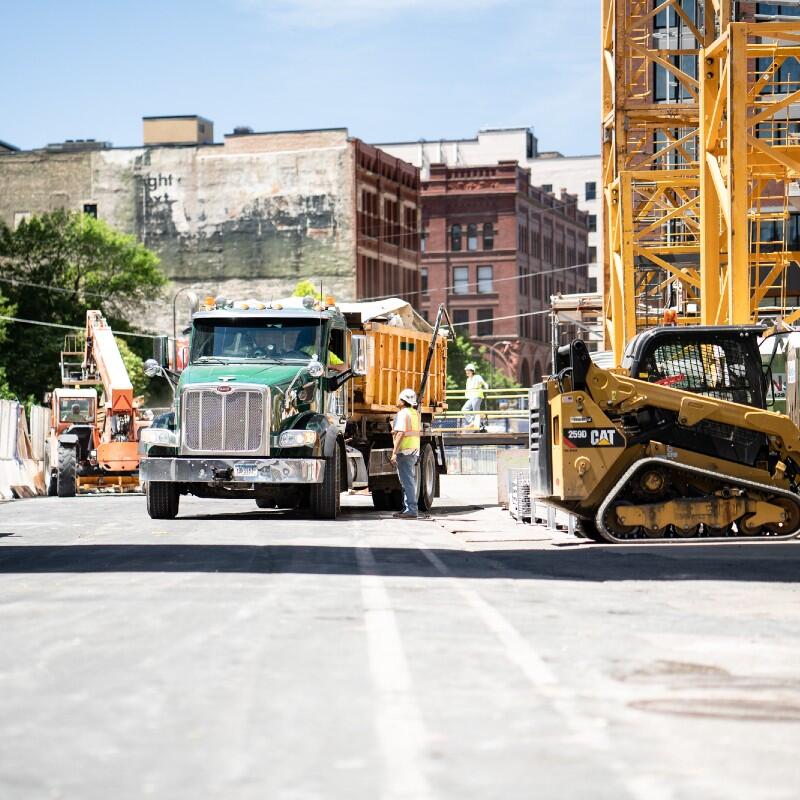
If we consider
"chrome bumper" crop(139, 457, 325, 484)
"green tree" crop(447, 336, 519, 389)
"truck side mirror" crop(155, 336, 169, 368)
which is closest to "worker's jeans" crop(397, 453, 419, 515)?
"chrome bumper" crop(139, 457, 325, 484)

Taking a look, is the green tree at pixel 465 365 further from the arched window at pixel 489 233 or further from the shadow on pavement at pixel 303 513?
the shadow on pavement at pixel 303 513

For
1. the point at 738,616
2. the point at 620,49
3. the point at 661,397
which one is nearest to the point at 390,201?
the point at 620,49

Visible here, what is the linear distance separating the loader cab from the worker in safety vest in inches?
261

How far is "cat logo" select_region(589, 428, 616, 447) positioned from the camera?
1923cm

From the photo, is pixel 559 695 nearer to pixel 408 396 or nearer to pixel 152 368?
pixel 408 396

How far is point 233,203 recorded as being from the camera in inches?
3698

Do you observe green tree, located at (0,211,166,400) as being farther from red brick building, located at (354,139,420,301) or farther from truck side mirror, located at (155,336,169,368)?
truck side mirror, located at (155,336,169,368)

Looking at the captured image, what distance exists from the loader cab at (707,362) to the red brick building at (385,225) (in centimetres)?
7420

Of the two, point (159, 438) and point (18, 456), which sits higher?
point (159, 438)

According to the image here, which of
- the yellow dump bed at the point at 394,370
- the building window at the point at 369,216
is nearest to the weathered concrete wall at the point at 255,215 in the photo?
the building window at the point at 369,216

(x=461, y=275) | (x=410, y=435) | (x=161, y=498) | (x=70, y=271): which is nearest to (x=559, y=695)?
(x=161, y=498)

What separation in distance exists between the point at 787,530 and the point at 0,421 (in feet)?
80.5

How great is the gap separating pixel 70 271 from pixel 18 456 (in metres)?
45.7

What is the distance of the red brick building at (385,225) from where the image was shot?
95812 mm
